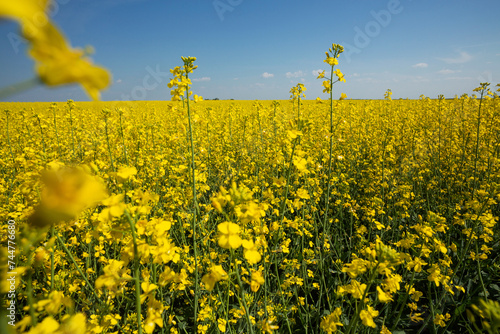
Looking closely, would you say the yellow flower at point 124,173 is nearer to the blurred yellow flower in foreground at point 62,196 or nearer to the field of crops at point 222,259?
the field of crops at point 222,259

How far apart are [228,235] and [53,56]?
92cm

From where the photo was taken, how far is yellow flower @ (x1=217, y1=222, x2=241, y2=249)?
41.4 inches

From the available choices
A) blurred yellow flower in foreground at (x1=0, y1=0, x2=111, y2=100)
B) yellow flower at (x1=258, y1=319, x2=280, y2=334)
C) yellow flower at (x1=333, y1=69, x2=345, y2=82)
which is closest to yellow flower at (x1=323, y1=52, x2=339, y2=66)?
yellow flower at (x1=333, y1=69, x2=345, y2=82)

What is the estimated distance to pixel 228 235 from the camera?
1094 mm

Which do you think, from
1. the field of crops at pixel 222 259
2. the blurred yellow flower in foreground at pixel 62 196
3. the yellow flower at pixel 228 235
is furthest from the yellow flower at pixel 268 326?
the blurred yellow flower in foreground at pixel 62 196

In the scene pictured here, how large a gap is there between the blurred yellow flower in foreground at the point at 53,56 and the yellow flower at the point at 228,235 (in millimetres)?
822

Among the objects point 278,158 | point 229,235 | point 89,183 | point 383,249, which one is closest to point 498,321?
point 383,249

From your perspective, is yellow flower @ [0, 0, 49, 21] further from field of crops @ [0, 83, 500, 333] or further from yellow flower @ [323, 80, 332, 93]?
yellow flower @ [323, 80, 332, 93]

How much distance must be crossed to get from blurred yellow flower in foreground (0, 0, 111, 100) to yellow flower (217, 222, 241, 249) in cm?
82

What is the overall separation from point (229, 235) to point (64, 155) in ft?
17.2

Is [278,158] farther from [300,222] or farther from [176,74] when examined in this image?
[176,74]

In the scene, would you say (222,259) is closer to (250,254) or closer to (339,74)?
(250,254)

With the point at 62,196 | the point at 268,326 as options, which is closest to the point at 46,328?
the point at 62,196

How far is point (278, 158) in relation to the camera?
2777 mm
